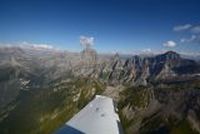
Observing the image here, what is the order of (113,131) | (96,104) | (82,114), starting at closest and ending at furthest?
(113,131), (82,114), (96,104)

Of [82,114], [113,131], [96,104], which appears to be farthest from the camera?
[96,104]

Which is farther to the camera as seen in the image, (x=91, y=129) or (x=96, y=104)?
(x=96, y=104)

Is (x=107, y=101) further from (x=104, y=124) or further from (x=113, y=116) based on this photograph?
(x=104, y=124)

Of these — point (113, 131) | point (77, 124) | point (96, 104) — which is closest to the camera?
point (113, 131)

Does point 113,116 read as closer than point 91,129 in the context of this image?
No

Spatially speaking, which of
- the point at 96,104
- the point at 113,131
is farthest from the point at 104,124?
the point at 96,104

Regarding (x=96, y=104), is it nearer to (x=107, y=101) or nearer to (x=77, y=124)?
(x=107, y=101)

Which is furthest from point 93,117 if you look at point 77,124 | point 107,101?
point 107,101

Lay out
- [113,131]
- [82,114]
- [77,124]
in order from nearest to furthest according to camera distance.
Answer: [113,131] → [77,124] → [82,114]

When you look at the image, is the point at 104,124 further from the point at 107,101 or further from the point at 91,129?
the point at 107,101
